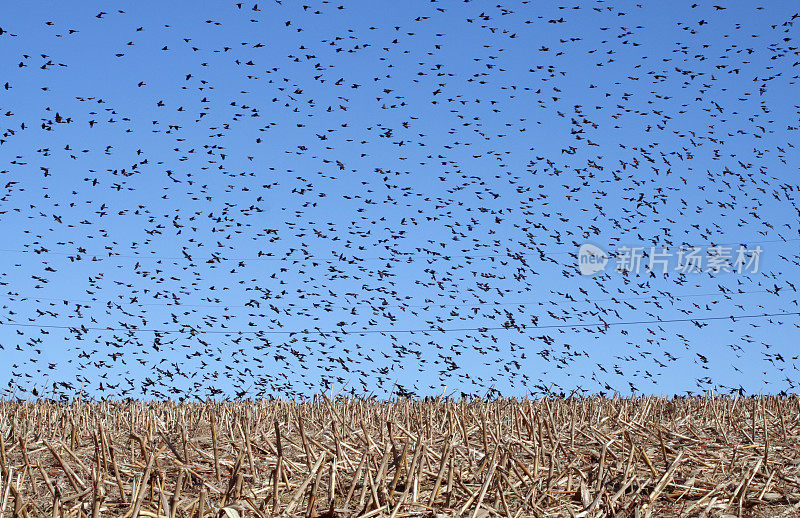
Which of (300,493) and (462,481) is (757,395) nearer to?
(462,481)

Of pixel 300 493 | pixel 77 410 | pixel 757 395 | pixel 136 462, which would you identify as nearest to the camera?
pixel 300 493

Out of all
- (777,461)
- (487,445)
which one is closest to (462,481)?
(487,445)

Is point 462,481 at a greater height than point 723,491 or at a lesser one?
greater

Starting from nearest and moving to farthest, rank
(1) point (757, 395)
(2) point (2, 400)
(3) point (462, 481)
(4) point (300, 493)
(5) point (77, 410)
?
(4) point (300, 493) < (3) point (462, 481) < (5) point (77, 410) < (2) point (2, 400) < (1) point (757, 395)

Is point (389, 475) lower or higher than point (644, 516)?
higher

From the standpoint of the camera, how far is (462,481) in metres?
5.76

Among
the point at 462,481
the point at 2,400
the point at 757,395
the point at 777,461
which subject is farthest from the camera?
the point at 757,395

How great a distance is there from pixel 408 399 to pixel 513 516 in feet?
34.3

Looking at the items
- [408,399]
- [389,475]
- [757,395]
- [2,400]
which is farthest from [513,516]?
[757,395]

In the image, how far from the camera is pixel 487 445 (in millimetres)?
6996

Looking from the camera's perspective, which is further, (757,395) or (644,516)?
(757,395)

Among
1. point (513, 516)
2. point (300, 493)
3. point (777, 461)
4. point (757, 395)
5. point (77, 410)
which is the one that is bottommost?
point (757, 395)

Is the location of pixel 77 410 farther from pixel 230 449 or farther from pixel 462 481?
pixel 462 481

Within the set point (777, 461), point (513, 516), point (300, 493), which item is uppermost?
point (300, 493)
